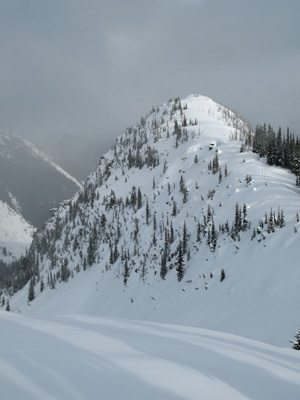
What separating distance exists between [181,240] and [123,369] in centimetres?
5148

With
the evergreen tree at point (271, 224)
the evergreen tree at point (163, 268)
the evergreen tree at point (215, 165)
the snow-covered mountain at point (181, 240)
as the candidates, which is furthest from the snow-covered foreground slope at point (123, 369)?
the evergreen tree at point (215, 165)

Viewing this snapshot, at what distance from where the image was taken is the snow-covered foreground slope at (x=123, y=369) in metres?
3.38

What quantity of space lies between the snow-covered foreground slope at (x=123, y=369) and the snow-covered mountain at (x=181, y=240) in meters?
15.3

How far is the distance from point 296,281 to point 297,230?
903cm

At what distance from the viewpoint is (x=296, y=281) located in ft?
81.6

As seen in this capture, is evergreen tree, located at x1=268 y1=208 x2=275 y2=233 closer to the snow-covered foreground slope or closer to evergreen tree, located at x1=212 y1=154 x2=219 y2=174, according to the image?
the snow-covered foreground slope

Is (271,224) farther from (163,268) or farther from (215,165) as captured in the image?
(215,165)

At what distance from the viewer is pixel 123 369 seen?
400 centimetres

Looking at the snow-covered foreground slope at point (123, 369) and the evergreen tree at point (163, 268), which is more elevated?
the snow-covered foreground slope at point (123, 369)

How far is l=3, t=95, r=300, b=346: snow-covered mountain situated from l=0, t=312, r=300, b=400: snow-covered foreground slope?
602 inches

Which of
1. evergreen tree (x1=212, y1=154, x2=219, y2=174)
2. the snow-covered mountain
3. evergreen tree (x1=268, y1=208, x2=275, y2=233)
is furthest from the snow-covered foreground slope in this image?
evergreen tree (x1=212, y1=154, x2=219, y2=174)

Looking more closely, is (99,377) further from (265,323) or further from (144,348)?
(265,323)

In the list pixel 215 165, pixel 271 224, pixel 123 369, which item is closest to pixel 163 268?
pixel 271 224

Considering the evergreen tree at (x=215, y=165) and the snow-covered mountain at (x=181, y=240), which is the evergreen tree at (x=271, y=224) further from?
the evergreen tree at (x=215, y=165)
